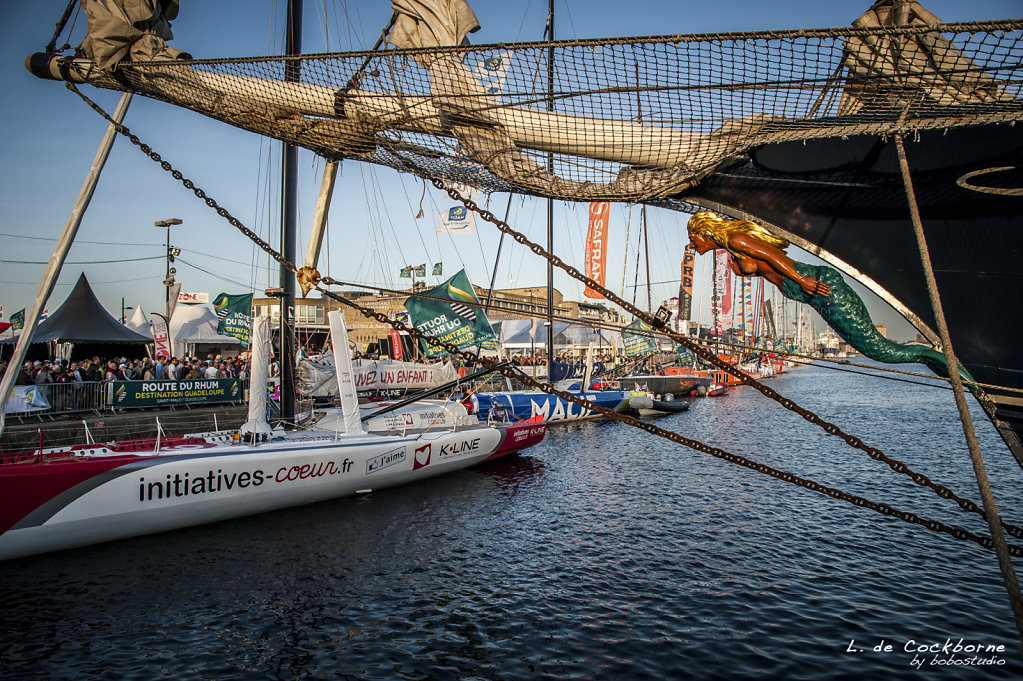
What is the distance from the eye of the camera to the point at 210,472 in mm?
10133

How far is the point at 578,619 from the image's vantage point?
7289 millimetres

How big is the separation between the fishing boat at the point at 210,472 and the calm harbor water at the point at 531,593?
377mm

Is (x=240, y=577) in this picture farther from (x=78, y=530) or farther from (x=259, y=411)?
(x=259, y=411)

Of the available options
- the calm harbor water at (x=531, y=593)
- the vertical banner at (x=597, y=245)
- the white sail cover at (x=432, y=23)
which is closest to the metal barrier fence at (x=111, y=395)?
the calm harbor water at (x=531, y=593)

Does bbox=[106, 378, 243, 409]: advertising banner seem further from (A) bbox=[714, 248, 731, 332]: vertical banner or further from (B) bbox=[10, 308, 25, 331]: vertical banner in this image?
(A) bbox=[714, 248, 731, 332]: vertical banner

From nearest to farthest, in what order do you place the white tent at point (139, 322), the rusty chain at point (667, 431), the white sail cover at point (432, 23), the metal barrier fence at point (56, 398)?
1. the rusty chain at point (667, 431)
2. the white sail cover at point (432, 23)
3. the metal barrier fence at point (56, 398)
4. the white tent at point (139, 322)

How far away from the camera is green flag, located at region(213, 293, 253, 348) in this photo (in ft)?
63.8

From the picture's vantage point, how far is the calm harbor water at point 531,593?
20.7 feet

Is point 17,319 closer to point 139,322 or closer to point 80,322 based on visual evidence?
point 139,322

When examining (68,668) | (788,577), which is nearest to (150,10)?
(68,668)

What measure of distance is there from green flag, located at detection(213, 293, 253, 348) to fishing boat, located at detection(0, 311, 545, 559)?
281 inches

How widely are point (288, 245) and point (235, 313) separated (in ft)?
25.7

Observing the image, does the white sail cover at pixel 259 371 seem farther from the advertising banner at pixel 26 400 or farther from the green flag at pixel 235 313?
the green flag at pixel 235 313

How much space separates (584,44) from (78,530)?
33.0ft
